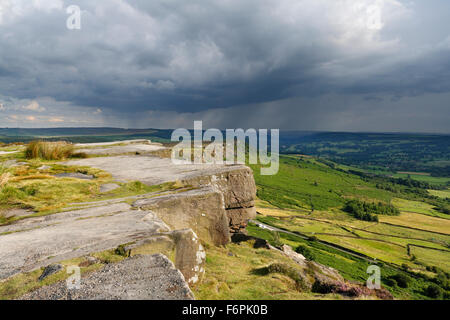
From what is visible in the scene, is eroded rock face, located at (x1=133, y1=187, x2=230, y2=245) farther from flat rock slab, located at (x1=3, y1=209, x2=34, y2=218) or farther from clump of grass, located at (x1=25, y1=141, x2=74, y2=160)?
clump of grass, located at (x1=25, y1=141, x2=74, y2=160)

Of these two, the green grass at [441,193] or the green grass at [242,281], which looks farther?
the green grass at [441,193]

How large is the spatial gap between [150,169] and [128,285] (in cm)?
771

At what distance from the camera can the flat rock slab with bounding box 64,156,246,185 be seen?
896cm

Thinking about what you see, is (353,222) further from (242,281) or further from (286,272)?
(242,281)

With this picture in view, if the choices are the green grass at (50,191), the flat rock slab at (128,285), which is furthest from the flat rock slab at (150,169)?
the flat rock slab at (128,285)

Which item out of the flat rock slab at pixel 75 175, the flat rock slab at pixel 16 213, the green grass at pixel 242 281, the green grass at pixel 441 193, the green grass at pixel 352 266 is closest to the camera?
the green grass at pixel 242 281

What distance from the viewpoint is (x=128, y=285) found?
344 centimetres

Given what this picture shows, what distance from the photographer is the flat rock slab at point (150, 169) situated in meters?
8.96

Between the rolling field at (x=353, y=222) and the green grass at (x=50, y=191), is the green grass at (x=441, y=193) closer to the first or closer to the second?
the rolling field at (x=353, y=222)

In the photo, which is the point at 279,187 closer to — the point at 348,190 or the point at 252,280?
the point at 348,190

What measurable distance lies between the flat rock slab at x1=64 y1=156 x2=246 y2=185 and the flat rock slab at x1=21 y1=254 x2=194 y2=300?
4.73 meters

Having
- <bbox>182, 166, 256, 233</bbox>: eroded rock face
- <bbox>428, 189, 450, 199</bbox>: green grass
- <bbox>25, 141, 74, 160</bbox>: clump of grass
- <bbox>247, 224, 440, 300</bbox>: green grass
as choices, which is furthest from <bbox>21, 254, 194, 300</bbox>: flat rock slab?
<bbox>428, 189, 450, 199</bbox>: green grass

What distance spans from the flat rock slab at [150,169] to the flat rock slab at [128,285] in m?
4.73
